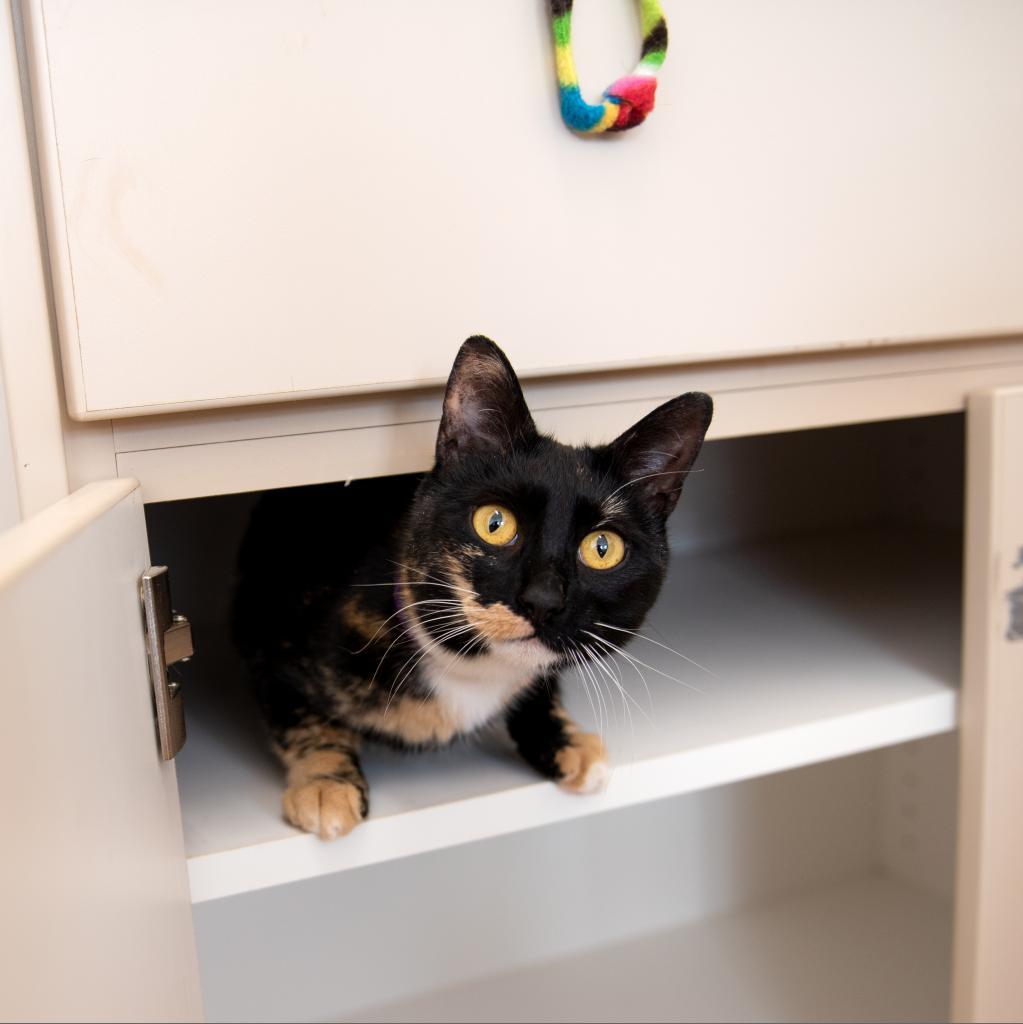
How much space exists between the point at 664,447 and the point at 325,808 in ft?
1.09

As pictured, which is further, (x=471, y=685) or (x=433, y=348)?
(x=471, y=685)

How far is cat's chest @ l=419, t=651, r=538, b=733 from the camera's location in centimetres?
72

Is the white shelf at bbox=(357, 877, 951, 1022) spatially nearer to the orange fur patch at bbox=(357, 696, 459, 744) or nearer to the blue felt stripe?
the orange fur patch at bbox=(357, 696, 459, 744)

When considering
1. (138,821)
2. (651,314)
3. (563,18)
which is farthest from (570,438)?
(138,821)

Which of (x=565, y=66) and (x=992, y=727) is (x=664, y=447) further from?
(x=992, y=727)

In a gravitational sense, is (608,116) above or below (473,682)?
above

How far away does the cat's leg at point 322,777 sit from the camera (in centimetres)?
66

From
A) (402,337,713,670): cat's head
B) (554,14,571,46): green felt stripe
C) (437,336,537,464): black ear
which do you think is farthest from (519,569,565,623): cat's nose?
(554,14,571,46): green felt stripe

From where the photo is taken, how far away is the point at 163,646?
0.55 meters

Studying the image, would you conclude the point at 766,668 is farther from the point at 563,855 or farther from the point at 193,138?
the point at 193,138

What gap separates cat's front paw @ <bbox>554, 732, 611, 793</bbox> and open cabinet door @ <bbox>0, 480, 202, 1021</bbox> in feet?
0.94

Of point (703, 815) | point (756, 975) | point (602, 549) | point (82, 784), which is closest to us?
point (82, 784)

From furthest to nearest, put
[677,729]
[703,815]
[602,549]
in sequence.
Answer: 1. [703,815]
2. [677,729]
3. [602,549]

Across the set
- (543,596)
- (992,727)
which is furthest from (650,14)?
(992,727)
